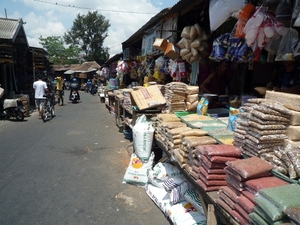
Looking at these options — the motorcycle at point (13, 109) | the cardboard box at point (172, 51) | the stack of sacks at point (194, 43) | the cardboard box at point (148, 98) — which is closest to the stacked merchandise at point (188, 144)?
the cardboard box at point (148, 98)

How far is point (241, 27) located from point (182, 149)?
168cm

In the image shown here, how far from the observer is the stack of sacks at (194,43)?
169 inches

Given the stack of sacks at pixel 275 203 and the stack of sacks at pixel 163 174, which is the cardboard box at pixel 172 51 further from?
the stack of sacks at pixel 275 203

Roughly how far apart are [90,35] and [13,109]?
3522cm

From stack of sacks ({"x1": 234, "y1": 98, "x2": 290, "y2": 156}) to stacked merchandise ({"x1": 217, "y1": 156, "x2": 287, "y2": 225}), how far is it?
168 mm

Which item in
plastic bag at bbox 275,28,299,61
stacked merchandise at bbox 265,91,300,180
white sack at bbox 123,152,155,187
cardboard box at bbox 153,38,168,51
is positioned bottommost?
white sack at bbox 123,152,155,187

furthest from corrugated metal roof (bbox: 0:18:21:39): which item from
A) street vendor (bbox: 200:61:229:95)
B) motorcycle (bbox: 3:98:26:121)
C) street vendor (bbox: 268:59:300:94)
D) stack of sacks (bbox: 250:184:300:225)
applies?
stack of sacks (bbox: 250:184:300:225)

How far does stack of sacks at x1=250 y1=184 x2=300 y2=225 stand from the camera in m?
1.41

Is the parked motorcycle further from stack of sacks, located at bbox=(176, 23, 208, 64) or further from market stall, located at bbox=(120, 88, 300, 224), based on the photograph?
market stall, located at bbox=(120, 88, 300, 224)

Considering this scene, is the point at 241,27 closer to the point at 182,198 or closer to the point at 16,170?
the point at 182,198

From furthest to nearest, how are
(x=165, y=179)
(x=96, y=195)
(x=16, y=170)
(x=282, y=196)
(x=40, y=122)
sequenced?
(x=40, y=122) < (x=16, y=170) < (x=96, y=195) < (x=165, y=179) < (x=282, y=196)

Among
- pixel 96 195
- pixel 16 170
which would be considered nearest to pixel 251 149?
pixel 96 195

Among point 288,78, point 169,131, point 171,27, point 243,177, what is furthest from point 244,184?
point 171,27

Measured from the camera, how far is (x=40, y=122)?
941 centimetres
